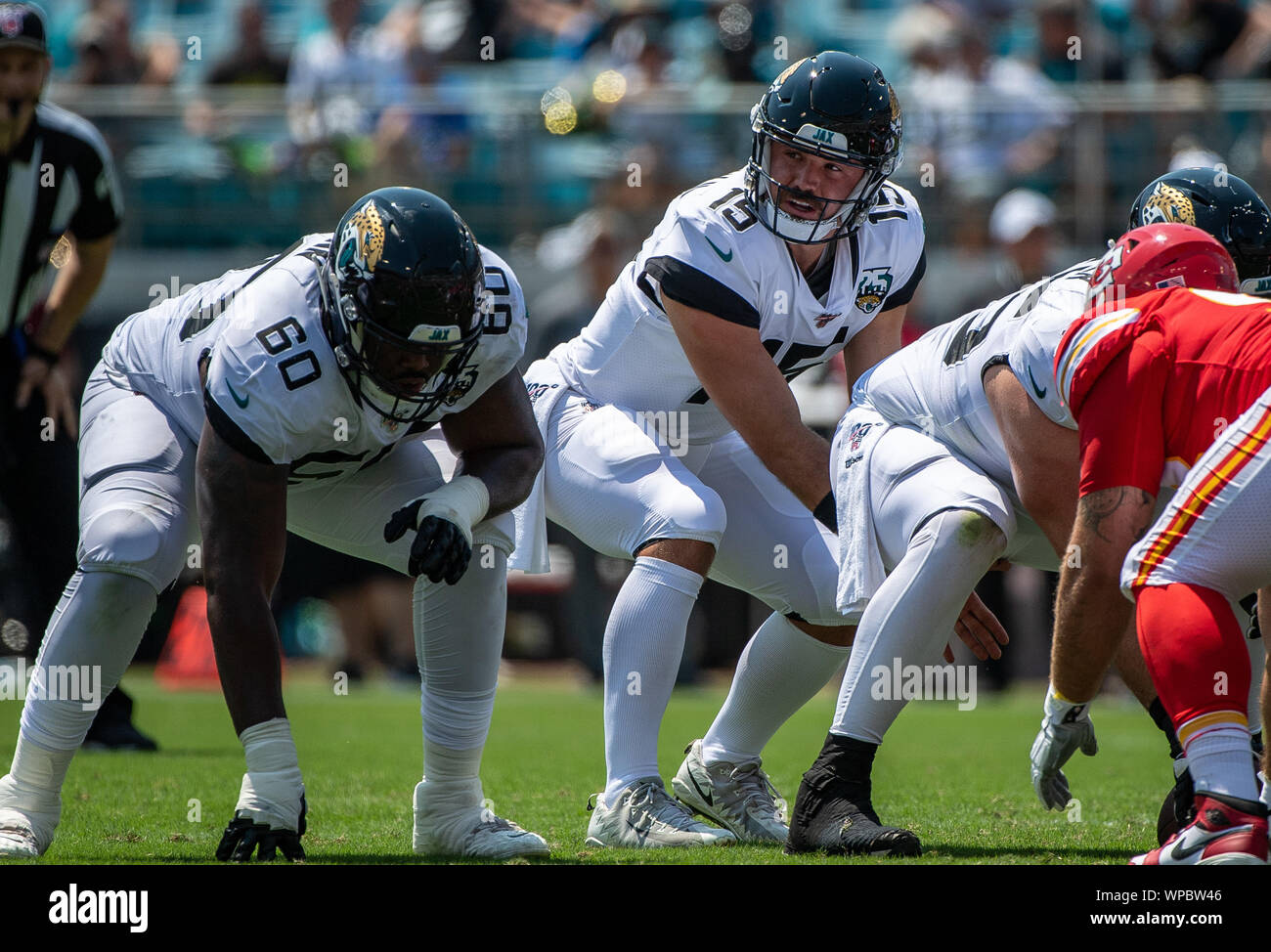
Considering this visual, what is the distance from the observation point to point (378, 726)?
25.8 feet

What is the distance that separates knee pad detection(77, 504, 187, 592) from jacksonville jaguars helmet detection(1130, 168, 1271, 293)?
2565 millimetres

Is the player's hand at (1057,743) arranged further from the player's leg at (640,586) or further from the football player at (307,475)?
the football player at (307,475)

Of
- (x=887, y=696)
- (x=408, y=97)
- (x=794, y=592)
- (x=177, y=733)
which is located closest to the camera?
(x=887, y=696)

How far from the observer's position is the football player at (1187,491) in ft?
10.3

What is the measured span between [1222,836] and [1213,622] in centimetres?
40

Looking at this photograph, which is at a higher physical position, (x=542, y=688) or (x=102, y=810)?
(x=102, y=810)

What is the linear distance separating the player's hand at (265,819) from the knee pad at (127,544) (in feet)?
2.06

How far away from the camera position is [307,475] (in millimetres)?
4086

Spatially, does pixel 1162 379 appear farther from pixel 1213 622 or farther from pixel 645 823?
pixel 645 823

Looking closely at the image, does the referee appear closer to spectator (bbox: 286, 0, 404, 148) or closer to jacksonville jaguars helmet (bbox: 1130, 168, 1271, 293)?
jacksonville jaguars helmet (bbox: 1130, 168, 1271, 293)

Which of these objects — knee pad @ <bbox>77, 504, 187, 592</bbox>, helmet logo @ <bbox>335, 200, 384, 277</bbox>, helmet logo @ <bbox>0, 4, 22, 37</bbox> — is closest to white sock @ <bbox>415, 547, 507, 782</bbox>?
knee pad @ <bbox>77, 504, 187, 592</bbox>

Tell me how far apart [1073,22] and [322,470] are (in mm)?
9146
